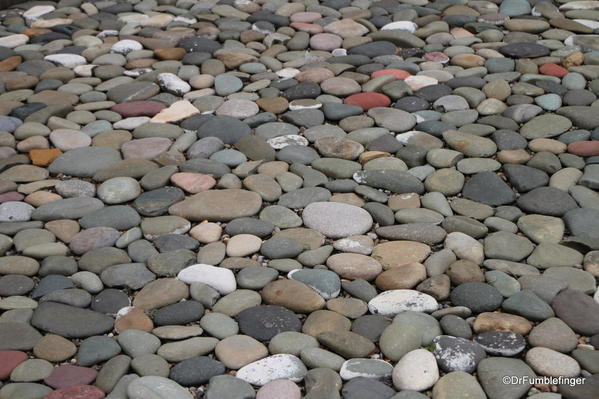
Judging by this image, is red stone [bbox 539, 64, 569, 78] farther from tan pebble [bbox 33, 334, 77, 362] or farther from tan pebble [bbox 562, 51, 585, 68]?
tan pebble [bbox 33, 334, 77, 362]

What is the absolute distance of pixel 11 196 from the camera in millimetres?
2711

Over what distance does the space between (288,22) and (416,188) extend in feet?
5.45

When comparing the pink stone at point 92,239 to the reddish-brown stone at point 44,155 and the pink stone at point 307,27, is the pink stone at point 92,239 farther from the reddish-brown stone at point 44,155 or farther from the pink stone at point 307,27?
the pink stone at point 307,27

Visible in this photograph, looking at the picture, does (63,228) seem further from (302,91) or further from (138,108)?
(302,91)

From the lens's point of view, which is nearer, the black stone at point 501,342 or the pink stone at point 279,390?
the pink stone at point 279,390

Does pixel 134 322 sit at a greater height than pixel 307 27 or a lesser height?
lesser

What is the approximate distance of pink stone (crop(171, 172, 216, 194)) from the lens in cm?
274

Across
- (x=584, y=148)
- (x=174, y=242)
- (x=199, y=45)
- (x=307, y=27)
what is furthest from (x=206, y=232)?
(x=307, y=27)

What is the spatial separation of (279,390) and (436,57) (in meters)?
2.18

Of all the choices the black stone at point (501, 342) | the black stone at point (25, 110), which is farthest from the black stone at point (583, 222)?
the black stone at point (25, 110)

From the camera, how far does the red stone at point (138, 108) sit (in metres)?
3.24

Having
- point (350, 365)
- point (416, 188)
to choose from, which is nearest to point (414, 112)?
point (416, 188)

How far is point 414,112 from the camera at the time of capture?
317 cm

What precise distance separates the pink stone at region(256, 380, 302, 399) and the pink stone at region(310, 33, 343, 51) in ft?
7.21
